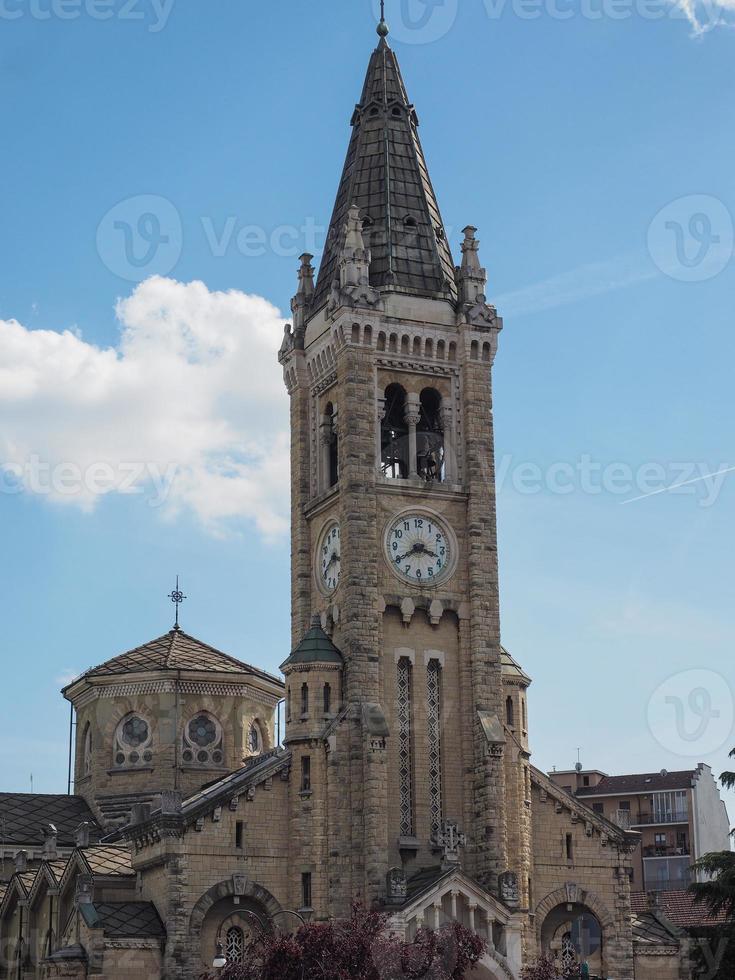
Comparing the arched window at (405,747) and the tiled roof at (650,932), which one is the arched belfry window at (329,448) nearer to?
the arched window at (405,747)

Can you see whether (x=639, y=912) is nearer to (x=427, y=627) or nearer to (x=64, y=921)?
(x=427, y=627)

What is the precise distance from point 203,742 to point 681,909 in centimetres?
2425

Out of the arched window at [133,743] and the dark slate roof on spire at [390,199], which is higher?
the dark slate roof on spire at [390,199]

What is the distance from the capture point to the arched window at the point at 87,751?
262 ft

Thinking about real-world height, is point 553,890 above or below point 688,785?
below

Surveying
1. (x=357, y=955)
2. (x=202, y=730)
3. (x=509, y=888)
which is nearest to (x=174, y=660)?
(x=202, y=730)

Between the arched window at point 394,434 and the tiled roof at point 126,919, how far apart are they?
2035 centimetres

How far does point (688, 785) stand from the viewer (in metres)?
111

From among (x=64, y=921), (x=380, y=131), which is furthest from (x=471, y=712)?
(x=380, y=131)

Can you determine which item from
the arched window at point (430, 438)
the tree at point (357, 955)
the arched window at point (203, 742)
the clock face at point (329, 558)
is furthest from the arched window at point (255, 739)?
the tree at point (357, 955)

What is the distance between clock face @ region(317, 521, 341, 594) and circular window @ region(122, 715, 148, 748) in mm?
14142

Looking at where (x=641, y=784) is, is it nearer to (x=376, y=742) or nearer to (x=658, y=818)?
(x=658, y=818)

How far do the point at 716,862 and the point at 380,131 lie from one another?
34507mm

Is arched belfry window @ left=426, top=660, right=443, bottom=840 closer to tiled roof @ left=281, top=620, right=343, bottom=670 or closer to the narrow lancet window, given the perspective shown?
the narrow lancet window
